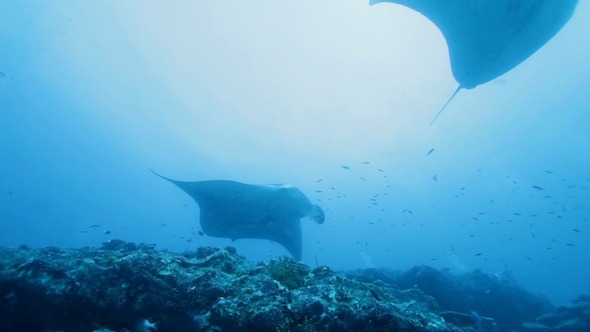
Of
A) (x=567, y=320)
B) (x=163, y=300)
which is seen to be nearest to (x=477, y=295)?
(x=567, y=320)

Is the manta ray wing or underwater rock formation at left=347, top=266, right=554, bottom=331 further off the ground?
the manta ray wing

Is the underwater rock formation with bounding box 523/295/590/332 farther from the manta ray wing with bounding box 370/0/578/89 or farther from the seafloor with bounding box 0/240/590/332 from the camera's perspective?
the seafloor with bounding box 0/240/590/332

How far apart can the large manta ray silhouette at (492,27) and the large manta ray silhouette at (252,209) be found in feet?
21.4

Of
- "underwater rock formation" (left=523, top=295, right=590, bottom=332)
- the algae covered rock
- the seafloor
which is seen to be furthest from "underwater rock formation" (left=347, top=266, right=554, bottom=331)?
the algae covered rock

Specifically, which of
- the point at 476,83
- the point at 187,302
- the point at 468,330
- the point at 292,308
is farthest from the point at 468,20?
the point at 187,302

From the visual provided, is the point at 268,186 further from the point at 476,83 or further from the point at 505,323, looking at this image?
the point at 505,323

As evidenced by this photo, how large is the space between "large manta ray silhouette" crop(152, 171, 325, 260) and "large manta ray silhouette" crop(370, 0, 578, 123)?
6528mm

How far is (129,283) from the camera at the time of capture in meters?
4.04

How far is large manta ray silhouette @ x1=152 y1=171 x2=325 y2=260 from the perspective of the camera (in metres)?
9.96

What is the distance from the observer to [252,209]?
10734mm

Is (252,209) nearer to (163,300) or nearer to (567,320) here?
(163,300)

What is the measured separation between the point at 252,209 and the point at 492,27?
8.94 metres

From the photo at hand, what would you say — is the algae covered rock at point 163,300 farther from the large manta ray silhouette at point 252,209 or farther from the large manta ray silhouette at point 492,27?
the large manta ray silhouette at point 492,27

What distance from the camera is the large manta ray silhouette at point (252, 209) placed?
996 centimetres
